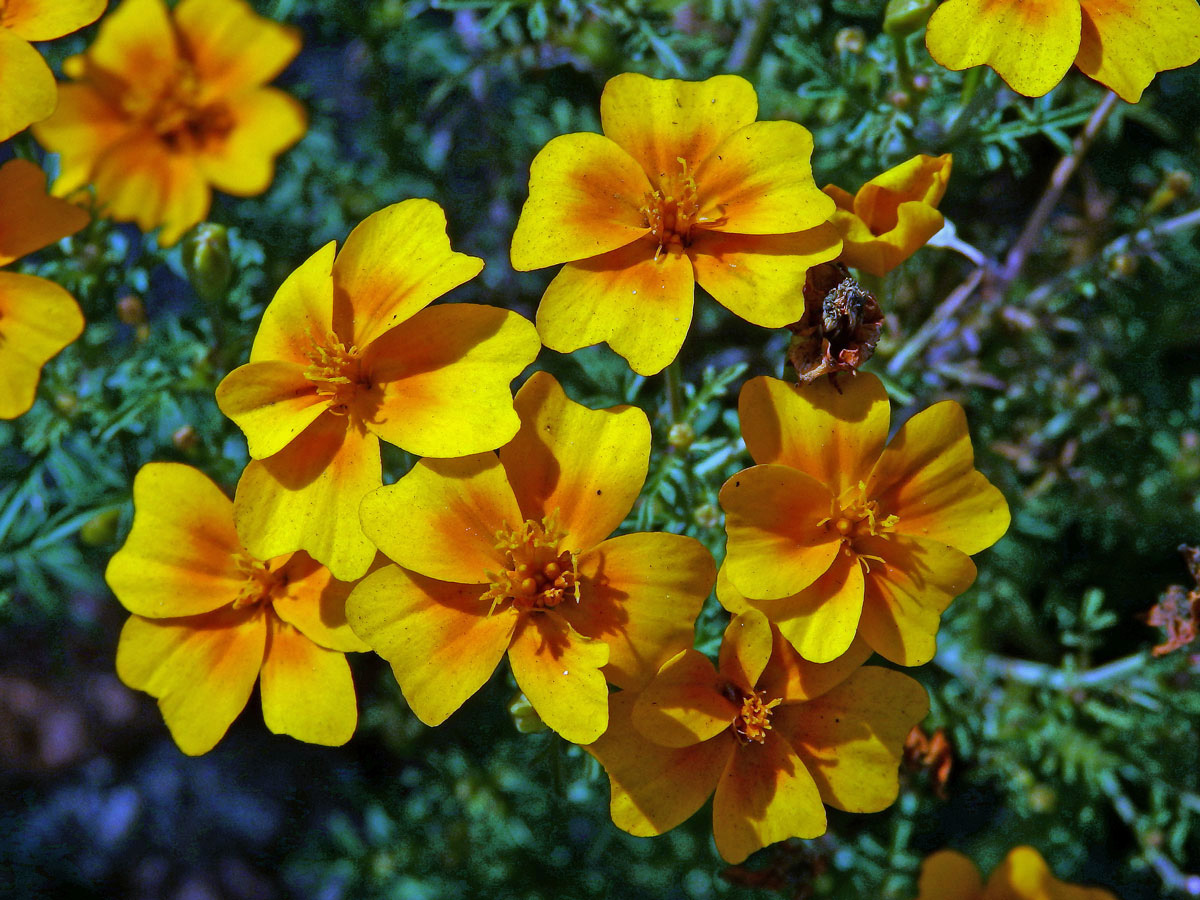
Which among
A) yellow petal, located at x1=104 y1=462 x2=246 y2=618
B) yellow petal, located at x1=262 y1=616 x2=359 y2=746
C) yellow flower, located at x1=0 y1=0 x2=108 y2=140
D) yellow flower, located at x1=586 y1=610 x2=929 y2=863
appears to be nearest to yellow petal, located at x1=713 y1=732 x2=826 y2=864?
yellow flower, located at x1=586 y1=610 x2=929 y2=863

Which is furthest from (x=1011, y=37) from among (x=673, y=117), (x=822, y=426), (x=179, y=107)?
(x=179, y=107)

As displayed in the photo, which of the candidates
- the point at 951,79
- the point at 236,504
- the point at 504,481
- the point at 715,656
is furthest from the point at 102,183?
the point at 951,79

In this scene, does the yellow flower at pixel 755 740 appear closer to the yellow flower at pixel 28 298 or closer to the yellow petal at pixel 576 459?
the yellow petal at pixel 576 459

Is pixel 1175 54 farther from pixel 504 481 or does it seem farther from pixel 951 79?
pixel 504 481

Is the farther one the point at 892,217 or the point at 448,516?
the point at 892,217

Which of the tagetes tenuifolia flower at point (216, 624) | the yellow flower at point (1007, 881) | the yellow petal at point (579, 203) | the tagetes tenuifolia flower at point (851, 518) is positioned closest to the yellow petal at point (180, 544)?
the tagetes tenuifolia flower at point (216, 624)

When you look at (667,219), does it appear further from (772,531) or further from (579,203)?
(772,531)
